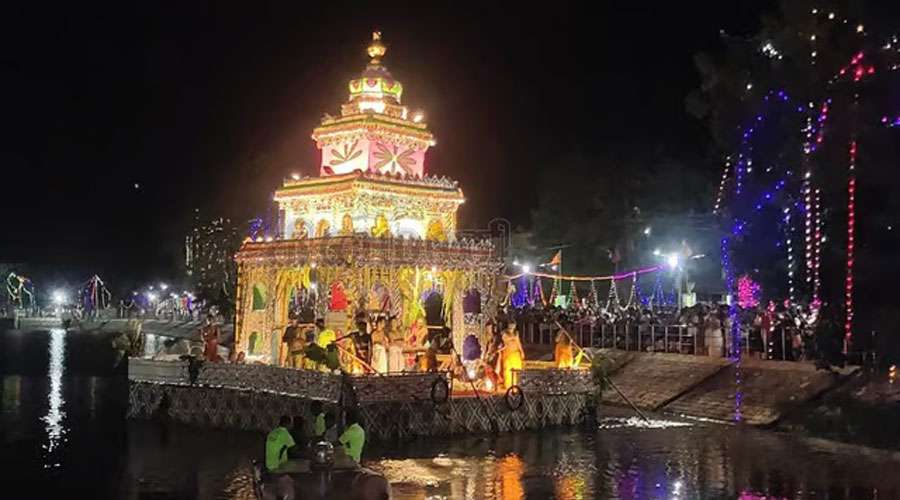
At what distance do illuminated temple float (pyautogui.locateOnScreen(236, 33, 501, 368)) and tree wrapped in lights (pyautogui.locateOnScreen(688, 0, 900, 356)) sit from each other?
23.2ft

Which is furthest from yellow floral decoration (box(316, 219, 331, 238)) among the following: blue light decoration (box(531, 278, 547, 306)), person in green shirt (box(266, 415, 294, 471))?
blue light decoration (box(531, 278, 547, 306))

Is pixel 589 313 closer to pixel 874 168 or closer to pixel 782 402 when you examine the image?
pixel 782 402

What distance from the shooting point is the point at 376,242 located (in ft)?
65.3

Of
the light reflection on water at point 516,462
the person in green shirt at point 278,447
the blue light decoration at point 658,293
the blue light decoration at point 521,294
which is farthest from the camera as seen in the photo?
the blue light decoration at point 521,294

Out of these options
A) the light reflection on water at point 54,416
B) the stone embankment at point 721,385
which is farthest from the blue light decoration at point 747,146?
the light reflection on water at point 54,416

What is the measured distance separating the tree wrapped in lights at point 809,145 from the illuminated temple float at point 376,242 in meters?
7.06

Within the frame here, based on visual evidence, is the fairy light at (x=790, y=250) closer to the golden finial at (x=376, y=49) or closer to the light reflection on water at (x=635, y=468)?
the light reflection on water at (x=635, y=468)

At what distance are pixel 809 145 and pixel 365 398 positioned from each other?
34.0 feet

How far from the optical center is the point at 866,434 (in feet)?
61.8

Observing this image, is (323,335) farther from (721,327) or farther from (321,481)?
→ (721,327)

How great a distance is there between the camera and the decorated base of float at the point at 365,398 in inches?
706

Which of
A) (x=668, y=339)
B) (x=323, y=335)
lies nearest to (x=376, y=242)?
(x=323, y=335)

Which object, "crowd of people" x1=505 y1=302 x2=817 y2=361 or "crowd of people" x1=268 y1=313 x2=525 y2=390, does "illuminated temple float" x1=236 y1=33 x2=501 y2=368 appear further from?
"crowd of people" x1=505 y1=302 x2=817 y2=361

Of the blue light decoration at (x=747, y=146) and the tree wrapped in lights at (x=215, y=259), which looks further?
the tree wrapped in lights at (x=215, y=259)
